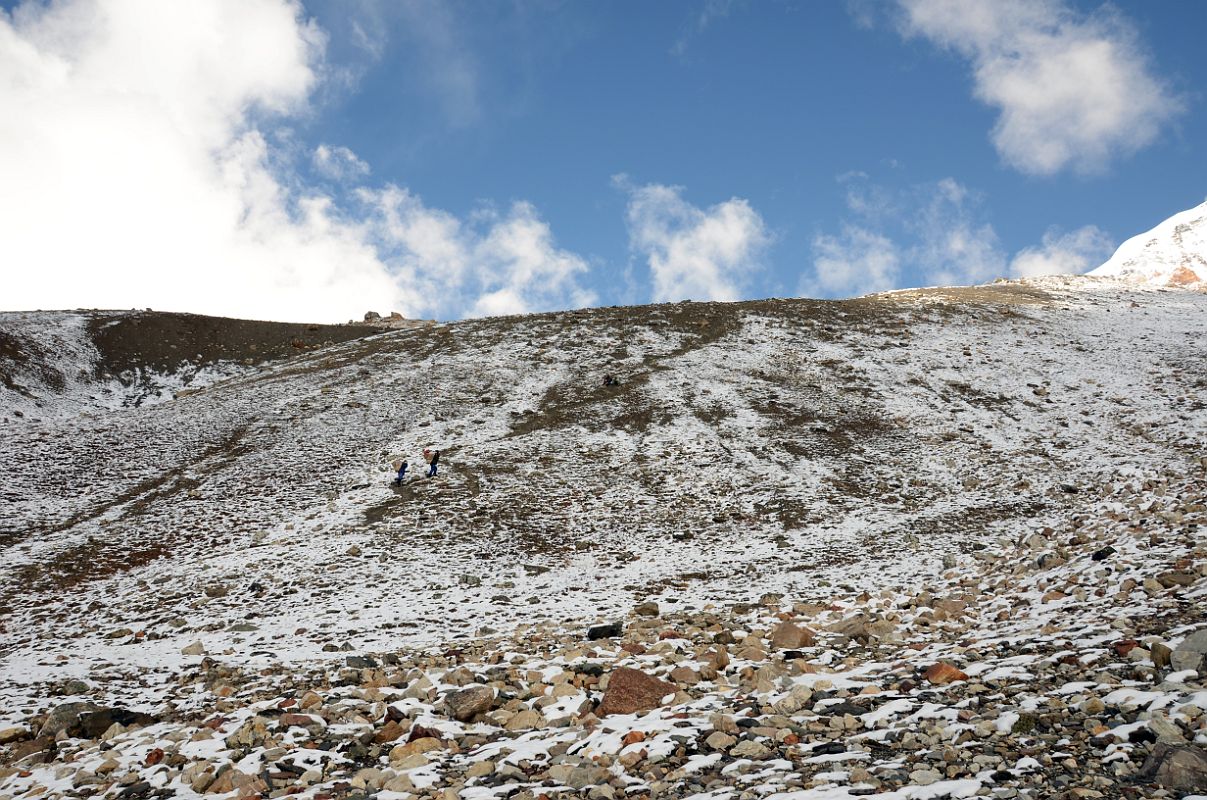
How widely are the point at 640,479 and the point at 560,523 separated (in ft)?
15.9

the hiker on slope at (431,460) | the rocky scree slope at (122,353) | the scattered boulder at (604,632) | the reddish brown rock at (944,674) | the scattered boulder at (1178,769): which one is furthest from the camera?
the rocky scree slope at (122,353)

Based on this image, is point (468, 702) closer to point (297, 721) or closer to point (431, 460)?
point (297, 721)

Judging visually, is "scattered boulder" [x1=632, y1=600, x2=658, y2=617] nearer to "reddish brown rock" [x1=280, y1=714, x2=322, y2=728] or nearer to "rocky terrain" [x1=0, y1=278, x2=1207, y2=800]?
"rocky terrain" [x1=0, y1=278, x2=1207, y2=800]

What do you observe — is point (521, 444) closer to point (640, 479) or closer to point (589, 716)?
point (640, 479)

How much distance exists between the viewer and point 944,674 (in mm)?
8438

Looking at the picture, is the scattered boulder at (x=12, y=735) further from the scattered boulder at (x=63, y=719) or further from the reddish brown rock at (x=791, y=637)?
the reddish brown rock at (x=791, y=637)

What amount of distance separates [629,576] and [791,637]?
23.9 ft

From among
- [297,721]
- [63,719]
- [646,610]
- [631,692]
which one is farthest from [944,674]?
[63,719]

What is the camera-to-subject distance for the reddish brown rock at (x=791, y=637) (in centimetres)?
1138

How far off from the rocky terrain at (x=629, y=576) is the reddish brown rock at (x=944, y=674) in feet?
0.15

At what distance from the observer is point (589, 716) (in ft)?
28.9

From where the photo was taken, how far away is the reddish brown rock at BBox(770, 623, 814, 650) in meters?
11.4

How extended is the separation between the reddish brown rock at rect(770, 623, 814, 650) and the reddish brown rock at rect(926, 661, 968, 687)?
114 inches

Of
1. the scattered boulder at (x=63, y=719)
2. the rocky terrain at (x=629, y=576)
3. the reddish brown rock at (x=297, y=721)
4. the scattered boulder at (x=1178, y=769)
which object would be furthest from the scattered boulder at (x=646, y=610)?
the scattered boulder at (x=1178, y=769)
